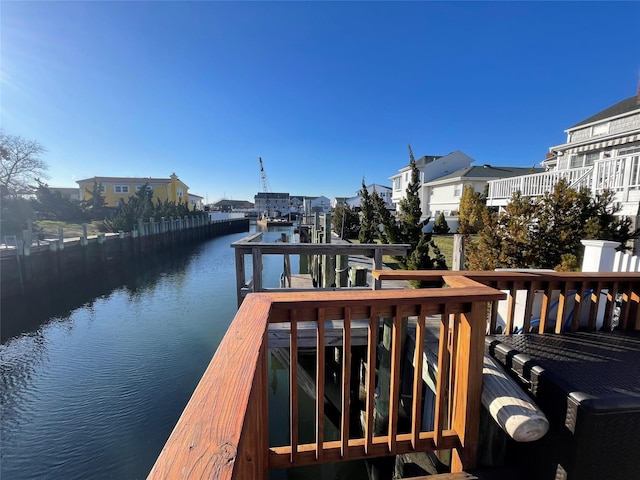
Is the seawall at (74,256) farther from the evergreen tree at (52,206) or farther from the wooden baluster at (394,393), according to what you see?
the wooden baluster at (394,393)

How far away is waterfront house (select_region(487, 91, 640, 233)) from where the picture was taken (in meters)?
6.95

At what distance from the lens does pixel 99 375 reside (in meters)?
7.02

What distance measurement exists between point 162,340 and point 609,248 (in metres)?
9.73

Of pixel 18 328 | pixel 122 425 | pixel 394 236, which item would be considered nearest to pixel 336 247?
pixel 394 236

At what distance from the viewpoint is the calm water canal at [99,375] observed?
495 centimetres

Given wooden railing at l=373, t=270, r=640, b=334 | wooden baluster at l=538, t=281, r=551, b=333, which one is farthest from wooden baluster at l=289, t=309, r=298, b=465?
wooden baluster at l=538, t=281, r=551, b=333

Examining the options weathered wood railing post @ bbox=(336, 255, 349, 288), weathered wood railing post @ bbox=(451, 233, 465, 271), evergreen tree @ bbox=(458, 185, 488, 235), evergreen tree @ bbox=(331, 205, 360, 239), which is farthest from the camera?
evergreen tree @ bbox=(331, 205, 360, 239)

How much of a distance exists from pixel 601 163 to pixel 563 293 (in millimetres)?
7610

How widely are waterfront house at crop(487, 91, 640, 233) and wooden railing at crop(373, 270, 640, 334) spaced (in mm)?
5523

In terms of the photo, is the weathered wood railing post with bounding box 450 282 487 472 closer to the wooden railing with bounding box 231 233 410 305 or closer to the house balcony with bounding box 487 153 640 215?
the wooden railing with bounding box 231 233 410 305

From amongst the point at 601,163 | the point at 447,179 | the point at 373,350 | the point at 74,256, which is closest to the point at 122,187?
the point at 74,256

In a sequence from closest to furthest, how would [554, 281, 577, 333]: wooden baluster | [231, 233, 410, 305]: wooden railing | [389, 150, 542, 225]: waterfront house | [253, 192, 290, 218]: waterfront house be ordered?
[554, 281, 577, 333]: wooden baluster, [231, 233, 410, 305]: wooden railing, [389, 150, 542, 225]: waterfront house, [253, 192, 290, 218]: waterfront house

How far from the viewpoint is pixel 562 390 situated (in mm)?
1655

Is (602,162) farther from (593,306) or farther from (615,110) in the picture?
(615,110)
